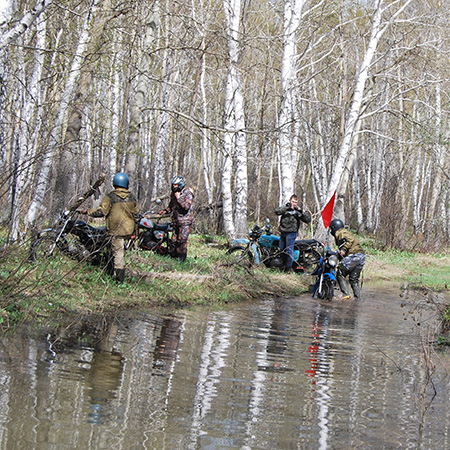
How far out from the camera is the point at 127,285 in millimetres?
10664

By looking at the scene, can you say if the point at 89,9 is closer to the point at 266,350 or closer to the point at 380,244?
the point at 266,350

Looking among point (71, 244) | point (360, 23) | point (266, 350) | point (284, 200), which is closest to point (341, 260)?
point (284, 200)

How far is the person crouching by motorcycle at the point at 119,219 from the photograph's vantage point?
1067 centimetres

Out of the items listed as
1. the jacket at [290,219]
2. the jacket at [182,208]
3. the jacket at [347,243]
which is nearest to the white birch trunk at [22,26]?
the jacket at [182,208]

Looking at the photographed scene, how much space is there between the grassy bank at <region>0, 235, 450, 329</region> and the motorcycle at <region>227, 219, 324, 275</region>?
0.36 metres

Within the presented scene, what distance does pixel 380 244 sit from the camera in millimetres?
27172

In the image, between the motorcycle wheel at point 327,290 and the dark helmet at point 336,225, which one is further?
the dark helmet at point 336,225

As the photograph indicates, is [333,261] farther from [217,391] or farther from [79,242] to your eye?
[217,391]

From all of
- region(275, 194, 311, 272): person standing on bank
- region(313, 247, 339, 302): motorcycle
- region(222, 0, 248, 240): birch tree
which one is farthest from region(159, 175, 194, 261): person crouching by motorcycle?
region(222, 0, 248, 240): birch tree

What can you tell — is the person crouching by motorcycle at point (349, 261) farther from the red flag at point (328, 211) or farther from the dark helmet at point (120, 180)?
the dark helmet at point (120, 180)

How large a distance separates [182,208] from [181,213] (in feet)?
0.52

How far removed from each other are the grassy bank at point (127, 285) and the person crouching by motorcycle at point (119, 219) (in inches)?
13.0

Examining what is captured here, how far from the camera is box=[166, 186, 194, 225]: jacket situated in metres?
13.7

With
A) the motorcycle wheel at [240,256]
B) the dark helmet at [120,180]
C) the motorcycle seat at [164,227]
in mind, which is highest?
the dark helmet at [120,180]
